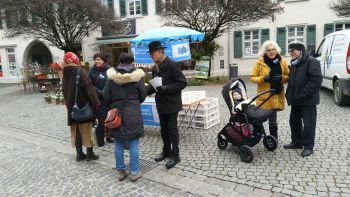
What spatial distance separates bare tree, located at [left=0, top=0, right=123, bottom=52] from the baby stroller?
11433mm

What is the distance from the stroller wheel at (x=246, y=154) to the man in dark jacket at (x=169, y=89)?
964mm

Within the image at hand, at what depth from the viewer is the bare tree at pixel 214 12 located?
14.1 m

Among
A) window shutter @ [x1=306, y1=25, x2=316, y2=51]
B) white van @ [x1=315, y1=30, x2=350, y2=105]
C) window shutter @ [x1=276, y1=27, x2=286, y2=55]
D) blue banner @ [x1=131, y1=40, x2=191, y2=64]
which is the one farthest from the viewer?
window shutter @ [x1=276, y1=27, x2=286, y2=55]

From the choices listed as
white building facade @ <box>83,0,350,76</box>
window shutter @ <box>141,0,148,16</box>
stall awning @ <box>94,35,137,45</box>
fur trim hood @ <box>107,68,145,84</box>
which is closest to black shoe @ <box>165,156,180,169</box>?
fur trim hood @ <box>107,68,145,84</box>

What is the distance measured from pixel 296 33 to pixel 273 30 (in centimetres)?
129

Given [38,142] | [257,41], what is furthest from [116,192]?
[257,41]

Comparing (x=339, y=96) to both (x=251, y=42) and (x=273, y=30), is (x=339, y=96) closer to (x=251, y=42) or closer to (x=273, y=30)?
(x=273, y=30)

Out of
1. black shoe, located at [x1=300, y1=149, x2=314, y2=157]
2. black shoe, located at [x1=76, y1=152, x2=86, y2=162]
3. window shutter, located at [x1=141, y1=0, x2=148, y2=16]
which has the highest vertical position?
window shutter, located at [x1=141, y1=0, x2=148, y2=16]

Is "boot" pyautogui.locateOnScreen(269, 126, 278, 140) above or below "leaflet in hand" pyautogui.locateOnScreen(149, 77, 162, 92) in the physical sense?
below

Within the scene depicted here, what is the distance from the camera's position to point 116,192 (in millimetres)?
4117

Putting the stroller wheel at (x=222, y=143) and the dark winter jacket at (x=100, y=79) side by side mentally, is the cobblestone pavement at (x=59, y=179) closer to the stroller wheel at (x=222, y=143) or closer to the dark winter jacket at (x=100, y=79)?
the dark winter jacket at (x=100, y=79)

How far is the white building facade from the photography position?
59.0 ft

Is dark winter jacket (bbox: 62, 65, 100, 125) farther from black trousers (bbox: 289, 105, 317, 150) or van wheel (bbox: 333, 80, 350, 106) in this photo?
van wheel (bbox: 333, 80, 350, 106)

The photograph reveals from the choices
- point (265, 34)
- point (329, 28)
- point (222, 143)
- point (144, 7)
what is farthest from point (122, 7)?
point (222, 143)
